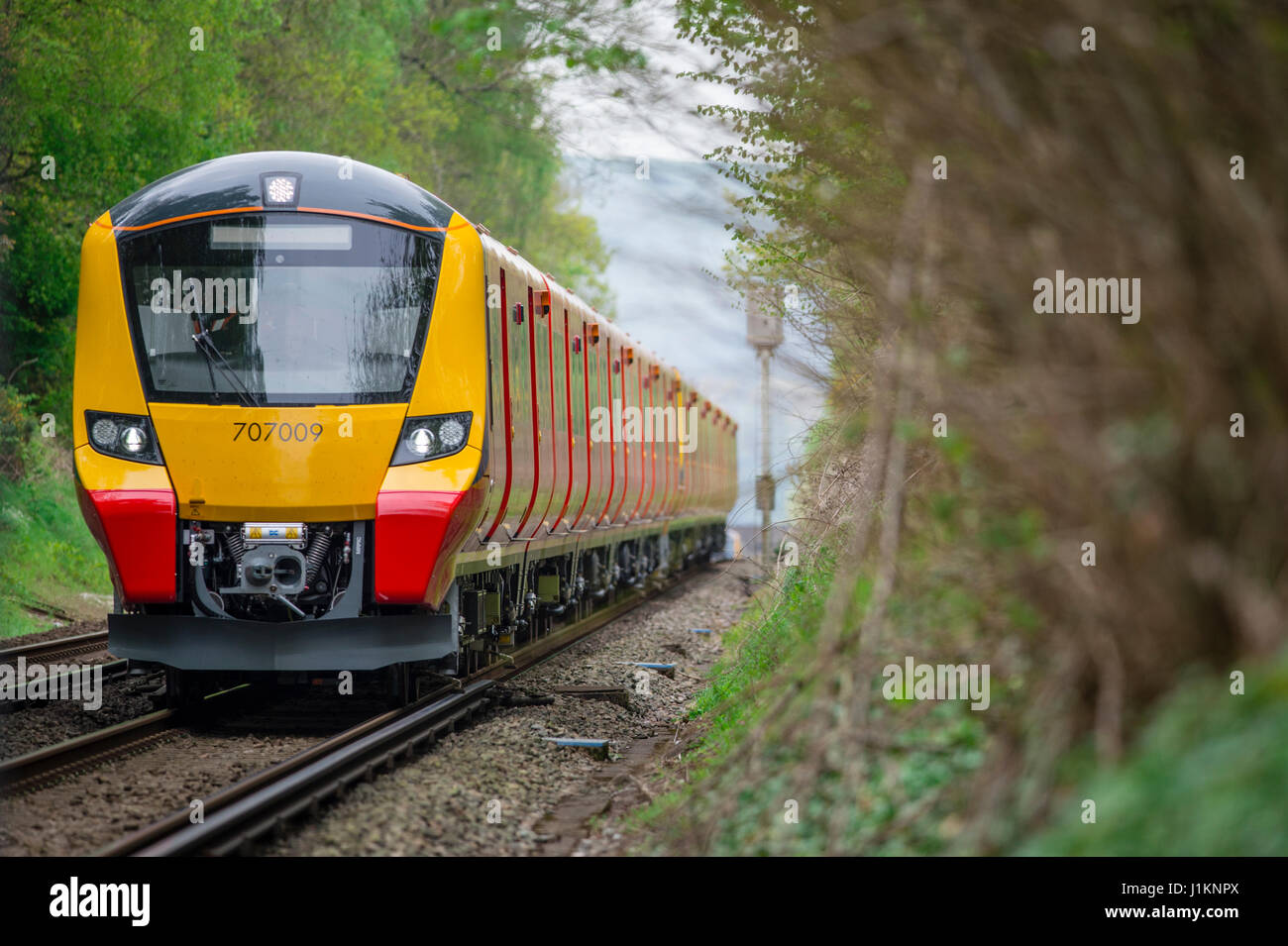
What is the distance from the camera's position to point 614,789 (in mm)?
7797

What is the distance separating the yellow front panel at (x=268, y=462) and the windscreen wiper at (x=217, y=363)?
0.29 ft

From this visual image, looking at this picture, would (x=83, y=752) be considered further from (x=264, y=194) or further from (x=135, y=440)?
(x=264, y=194)

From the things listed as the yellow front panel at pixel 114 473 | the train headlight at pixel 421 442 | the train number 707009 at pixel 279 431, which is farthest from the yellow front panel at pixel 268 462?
the train headlight at pixel 421 442

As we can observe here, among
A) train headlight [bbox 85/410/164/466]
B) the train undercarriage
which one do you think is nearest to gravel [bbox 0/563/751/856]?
the train undercarriage

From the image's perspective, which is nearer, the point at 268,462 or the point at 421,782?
the point at 421,782

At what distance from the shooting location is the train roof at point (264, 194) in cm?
871

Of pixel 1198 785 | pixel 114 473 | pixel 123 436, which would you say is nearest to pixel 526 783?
pixel 114 473

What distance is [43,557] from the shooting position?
18.4 metres

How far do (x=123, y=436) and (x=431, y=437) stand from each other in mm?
1881

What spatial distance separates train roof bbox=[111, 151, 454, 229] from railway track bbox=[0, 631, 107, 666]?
4.50 metres

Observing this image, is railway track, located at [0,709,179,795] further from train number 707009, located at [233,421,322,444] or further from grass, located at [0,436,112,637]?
grass, located at [0,436,112,637]

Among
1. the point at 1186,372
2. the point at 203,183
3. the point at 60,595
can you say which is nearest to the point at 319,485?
the point at 203,183

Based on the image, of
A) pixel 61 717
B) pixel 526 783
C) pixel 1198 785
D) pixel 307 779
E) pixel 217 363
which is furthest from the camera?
pixel 61 717

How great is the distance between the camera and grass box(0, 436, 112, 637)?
16156mm
